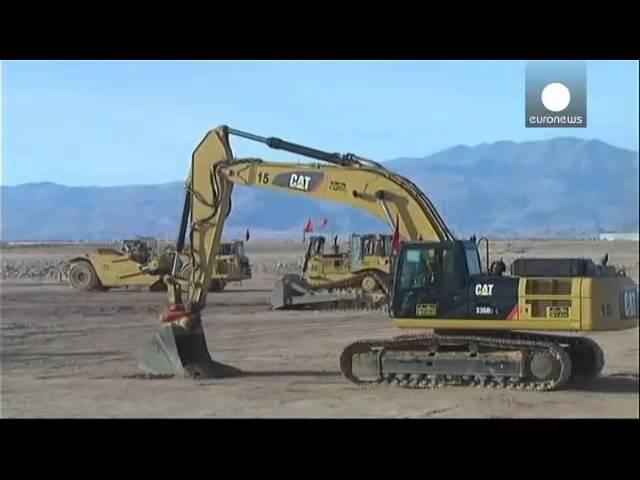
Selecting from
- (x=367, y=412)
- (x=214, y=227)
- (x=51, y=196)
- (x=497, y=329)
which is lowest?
(x=367, y=412)

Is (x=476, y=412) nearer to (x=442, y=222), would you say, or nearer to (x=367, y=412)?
(x=367, y=412)

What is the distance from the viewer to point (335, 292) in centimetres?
2930

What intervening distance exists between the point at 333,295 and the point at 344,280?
52.9 inches

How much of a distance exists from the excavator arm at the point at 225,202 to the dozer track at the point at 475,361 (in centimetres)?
154

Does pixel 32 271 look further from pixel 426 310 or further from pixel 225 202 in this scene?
pixel 426 310

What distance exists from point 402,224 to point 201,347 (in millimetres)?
3457

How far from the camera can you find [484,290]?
14.5m

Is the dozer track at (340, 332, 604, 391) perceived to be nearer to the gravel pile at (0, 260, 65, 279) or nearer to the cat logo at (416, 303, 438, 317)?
the cat logo at (416, 303, 438, 317)

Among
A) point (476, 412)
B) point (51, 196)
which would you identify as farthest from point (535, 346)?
point (51, 196)

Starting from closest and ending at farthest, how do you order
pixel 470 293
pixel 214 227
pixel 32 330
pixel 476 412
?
pixel 476 412 < pixel 470 293 < pixel 214 227 < pixel 32 330

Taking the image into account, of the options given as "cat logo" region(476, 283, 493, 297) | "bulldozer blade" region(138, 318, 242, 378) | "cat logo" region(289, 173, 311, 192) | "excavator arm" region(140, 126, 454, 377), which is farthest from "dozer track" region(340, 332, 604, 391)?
"cat logo" region(289, 173, 311, 192)

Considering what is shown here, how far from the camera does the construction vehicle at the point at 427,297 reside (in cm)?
1430

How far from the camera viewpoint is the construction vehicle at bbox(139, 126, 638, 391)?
14297 mm

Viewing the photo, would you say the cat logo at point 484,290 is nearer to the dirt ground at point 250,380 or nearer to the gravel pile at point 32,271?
the dirt ground at point 250,380
